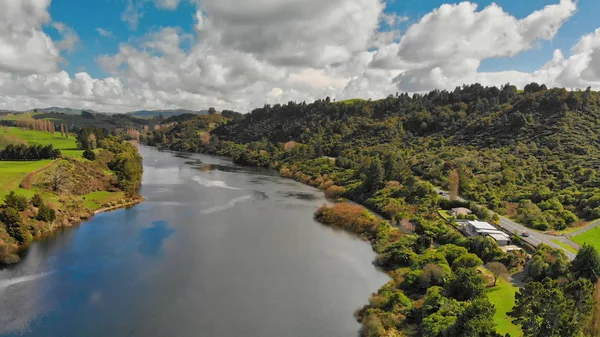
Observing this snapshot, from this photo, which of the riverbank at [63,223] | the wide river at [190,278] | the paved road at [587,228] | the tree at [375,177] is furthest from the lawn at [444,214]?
the riverbank at [63,223]

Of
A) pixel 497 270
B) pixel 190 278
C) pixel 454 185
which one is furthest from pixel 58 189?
pixel 454 185

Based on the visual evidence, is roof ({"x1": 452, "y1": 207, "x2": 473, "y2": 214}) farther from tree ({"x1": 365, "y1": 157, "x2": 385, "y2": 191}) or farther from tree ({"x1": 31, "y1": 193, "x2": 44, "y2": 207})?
tree ({"x1": 31, "y1": 193, "x2": 44, "y2": 207})

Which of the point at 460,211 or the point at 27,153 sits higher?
the point at 27,153

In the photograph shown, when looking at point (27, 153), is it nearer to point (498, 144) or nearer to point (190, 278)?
point (190, 278)

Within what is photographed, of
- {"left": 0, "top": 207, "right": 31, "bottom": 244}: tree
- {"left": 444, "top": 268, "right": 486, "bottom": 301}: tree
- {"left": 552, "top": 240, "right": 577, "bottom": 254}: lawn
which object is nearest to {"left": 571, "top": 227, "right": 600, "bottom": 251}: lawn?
{"left": 552, "top": 240, "right": 577, "bottom": 254}: lawn

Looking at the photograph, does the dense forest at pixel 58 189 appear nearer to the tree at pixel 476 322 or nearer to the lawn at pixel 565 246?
the tree at pixel 476 322

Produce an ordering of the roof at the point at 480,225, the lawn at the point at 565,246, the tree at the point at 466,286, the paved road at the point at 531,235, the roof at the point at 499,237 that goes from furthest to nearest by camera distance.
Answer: the roof at the point at 480,225 < the roof at the point at 499,237 < the paved road at the point at 531,235 < the lawn at the point at 565,246 < the tree at the point at 466,286
